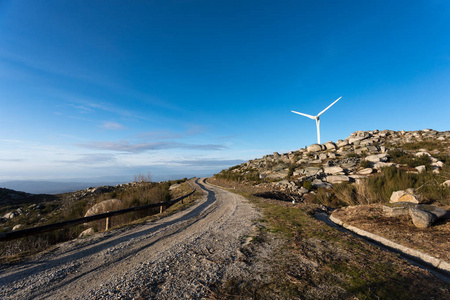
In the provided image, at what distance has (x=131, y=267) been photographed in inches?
195

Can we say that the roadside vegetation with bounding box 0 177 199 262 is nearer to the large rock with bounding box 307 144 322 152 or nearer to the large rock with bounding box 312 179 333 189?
the large rock with bounding box 312 179 333 189

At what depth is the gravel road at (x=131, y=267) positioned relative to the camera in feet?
12.9

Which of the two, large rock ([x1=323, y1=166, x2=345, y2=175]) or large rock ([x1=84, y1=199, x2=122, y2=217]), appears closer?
large rock ([x1=84, y1=199, x2=122, y2=217])

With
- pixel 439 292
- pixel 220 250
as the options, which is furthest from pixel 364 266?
pixel 220 250

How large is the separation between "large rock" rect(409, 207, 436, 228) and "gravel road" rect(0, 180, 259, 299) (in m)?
6.69

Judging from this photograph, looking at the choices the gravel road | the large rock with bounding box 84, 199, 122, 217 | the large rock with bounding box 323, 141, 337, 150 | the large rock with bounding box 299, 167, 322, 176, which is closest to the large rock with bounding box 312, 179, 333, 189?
the large rock with bounding box 299, 167, 322, 176

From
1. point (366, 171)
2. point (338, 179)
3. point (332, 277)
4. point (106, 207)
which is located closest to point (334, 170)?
point (366, 171)

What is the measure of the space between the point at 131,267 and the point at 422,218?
10.7 meters

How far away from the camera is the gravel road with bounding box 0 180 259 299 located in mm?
3922

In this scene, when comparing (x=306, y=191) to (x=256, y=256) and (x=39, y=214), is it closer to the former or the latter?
(x=256, y=256)

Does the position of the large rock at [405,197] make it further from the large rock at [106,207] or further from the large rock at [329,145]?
the large rock at [329,145]

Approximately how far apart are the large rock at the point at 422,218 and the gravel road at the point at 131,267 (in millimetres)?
6693

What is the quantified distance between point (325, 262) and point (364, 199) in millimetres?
13415

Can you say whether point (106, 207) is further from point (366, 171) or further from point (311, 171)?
point (366, 171)
